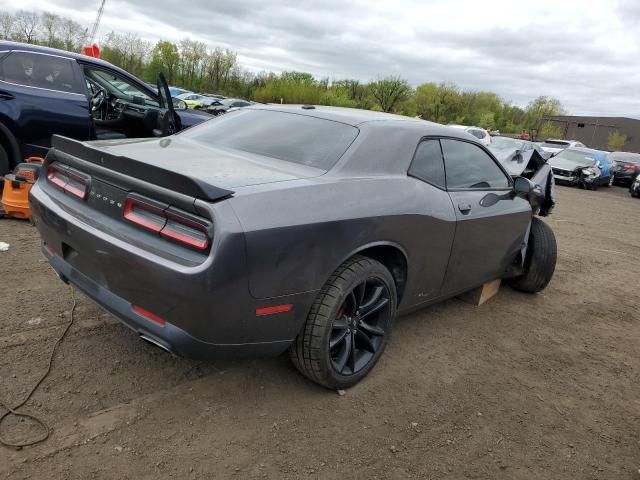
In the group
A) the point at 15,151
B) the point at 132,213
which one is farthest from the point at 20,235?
the point at 132,213

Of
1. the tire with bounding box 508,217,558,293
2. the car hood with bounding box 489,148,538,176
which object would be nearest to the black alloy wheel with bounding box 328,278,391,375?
the tire with bounding box 508,217,558,293

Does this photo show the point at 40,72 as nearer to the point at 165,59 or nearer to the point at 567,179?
the point at 567,179

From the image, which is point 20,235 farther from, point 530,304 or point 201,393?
point 530,304

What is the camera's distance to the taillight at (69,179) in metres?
2.61

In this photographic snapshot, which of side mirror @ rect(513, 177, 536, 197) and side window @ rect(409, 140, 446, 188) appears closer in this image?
side window @ rect(409, 140, 446, 188)

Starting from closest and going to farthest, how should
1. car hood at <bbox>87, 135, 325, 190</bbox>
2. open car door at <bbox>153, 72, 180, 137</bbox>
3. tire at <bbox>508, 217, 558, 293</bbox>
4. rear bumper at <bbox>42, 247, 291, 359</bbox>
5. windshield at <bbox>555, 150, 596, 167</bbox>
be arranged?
rear bumper at <bbox>42, 247, 291, 359</bbox> → car hood at <bbox>87, 135, 325, 190</bbox> → tire at <bbox>508, 217, 558, 293</bbox> → open car door at <bbox>153, 72, 180, 137</bbox> → windshield at <bbox>555, 150, 596, 167</bbox>

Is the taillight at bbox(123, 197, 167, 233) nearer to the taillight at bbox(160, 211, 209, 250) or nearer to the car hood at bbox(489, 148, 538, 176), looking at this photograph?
the taillight at bbox(160, 211, 209, 250)

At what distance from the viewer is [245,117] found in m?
3.58

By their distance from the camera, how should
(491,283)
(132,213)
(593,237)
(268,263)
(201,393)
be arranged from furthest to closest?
(593,237) → (491,283) → (201,393) → (132,213) → (268,263)

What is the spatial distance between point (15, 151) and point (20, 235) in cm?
113

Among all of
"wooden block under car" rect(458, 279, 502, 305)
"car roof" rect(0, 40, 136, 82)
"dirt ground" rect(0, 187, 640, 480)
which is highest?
A: "car roof" rect(0, 40, 136, 82)

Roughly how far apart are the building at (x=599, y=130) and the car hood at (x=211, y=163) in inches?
3173

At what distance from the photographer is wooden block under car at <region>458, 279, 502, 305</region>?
437 cm

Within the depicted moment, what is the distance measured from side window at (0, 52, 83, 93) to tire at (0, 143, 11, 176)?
72 centimetres
